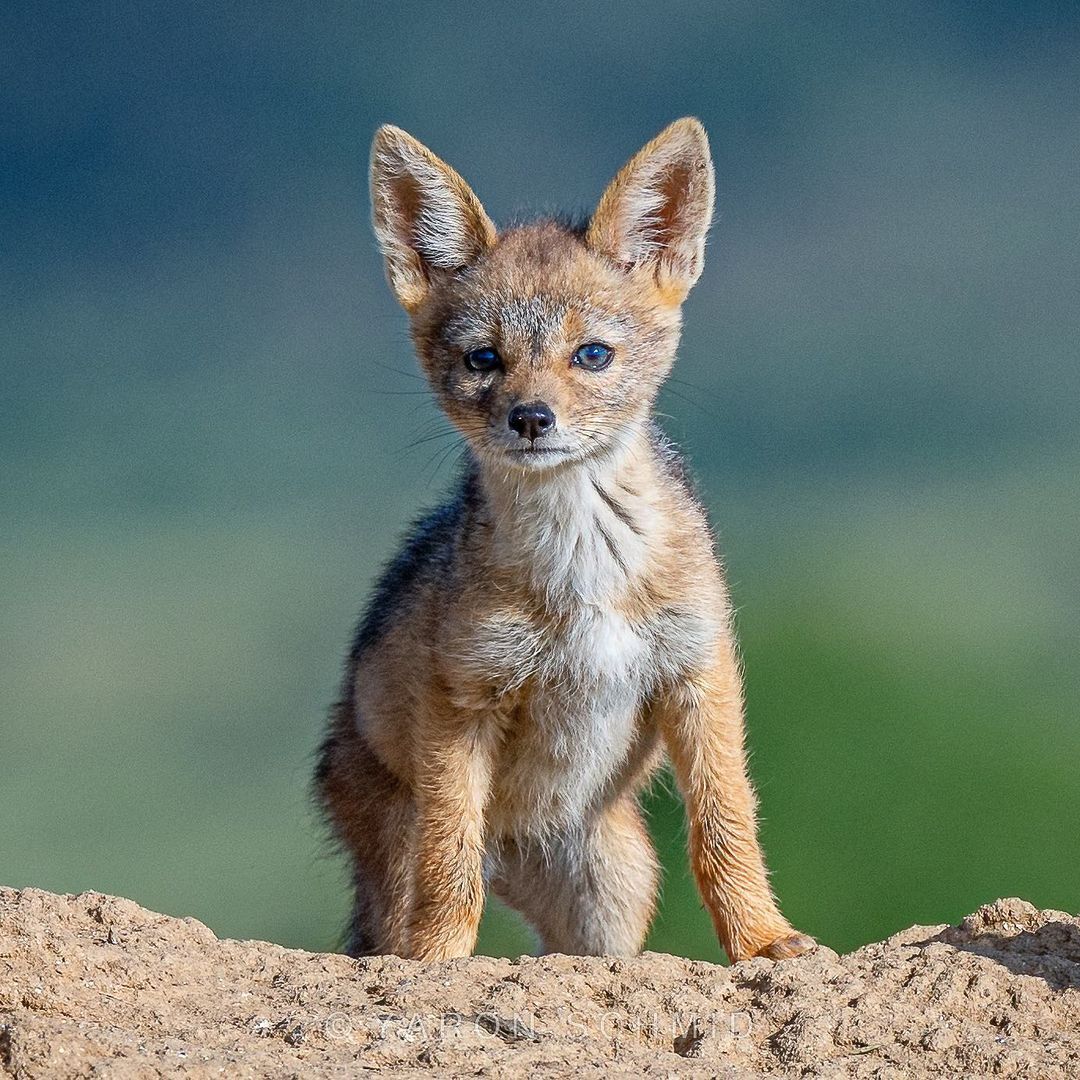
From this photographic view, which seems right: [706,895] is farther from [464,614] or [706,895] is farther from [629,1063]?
[629,1063]

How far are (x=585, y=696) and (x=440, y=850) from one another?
31.5 inches

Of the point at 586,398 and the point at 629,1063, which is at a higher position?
the point at 586,398

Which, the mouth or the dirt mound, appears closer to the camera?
the dirt mound

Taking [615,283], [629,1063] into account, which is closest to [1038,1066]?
[629,1063]

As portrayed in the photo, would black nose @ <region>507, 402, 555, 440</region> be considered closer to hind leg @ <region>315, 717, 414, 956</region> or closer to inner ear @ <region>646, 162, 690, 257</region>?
inner ear @ <region>646, 162, 690, 257</region>

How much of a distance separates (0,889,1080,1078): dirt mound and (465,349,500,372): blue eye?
6.91 ft

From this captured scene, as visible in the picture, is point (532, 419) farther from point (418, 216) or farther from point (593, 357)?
point (418, 216)

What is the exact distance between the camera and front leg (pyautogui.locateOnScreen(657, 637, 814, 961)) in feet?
19.3

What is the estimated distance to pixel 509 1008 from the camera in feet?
14.4

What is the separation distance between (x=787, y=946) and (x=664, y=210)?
2.79 metres

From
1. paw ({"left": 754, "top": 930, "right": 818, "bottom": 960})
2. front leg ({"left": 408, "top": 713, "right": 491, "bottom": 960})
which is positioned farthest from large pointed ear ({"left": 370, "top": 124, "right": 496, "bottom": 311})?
paw ({"left": 754, "top": 930, "right": 818, "bottom": 960})

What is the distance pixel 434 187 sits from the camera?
19.6 feet
